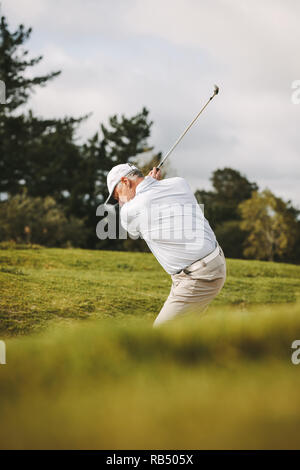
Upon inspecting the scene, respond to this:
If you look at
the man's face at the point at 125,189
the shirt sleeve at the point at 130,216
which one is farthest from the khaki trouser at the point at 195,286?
the man's face at the point at 125,189

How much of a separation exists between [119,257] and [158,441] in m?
14.1

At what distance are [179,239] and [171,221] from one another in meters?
0.22

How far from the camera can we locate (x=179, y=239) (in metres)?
4.71

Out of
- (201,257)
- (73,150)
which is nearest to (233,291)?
(201,257)

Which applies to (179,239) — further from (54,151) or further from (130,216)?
(54,151)

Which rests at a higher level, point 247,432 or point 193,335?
point 193,335

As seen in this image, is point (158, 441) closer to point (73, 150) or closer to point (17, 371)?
point (17, 371)

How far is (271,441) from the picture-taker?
98 cm

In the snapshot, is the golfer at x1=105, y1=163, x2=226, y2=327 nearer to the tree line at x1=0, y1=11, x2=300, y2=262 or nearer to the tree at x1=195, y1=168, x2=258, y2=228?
the tree line at x1=0, y1=11, x2=300, y2=262

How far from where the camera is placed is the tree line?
79.0 ft

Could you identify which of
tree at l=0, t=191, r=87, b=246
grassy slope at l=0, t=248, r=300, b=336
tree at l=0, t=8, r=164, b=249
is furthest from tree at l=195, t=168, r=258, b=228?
grassy slope at l=0, t=248, r=300, b=336

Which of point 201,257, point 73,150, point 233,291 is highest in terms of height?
point 73,150

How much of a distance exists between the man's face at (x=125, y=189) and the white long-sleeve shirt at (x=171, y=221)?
8.8 inches

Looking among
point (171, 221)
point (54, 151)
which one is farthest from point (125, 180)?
point (54, 151)
